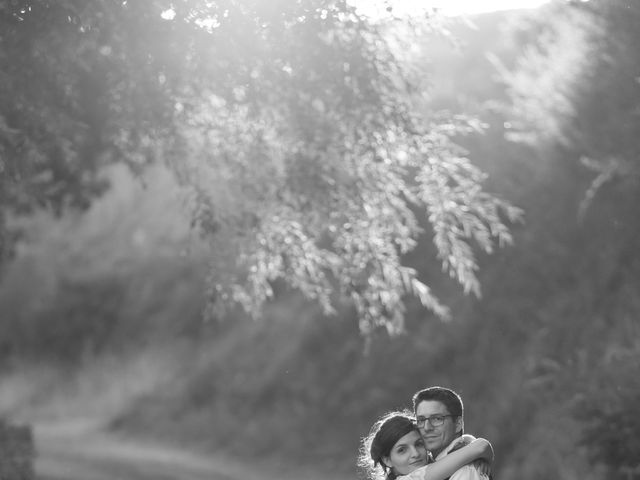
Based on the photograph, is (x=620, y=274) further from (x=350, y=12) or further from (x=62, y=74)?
(x=62, y=74)

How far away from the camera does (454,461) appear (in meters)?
4.79

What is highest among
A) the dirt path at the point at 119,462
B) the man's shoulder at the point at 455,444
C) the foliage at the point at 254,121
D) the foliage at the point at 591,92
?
the man's shoulder at the point at 455,444

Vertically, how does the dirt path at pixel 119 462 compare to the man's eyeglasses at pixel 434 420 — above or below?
below

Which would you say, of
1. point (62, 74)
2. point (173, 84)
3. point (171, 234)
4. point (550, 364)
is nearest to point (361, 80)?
point (173, 84)

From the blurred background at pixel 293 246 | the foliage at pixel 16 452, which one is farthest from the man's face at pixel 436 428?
the foliage at pixel 16 452

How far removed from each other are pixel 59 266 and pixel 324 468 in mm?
12975

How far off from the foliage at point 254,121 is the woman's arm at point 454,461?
4.64 m

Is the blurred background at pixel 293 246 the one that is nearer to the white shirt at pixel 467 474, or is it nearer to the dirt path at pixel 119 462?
the dirt path at pixel 119 462

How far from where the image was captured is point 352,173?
31.7 feet

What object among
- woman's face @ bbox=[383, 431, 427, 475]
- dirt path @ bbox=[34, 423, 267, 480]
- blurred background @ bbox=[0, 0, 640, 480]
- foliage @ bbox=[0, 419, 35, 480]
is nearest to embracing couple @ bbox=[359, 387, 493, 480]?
woman's face @ bbox=[383, 431, 427, 475]

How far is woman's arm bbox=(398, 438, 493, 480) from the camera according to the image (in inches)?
188

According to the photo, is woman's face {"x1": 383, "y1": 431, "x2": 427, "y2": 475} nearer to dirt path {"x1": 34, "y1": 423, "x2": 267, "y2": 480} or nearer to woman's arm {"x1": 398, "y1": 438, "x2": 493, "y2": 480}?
woman's arm {"x1": 398, "y1": 438, "x2": 493, "y2": 480}

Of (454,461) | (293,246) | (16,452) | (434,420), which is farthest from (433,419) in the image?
(16,452)

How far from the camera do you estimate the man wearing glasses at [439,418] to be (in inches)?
195
